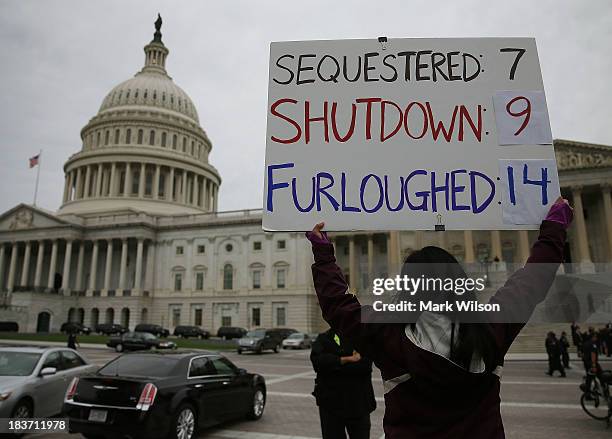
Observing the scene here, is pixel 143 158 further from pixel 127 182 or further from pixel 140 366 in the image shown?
pixel 140 366

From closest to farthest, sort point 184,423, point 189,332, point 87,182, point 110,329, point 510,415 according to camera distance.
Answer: point 184,423, point 510,415, point 110,329, point 189,332, point 87,182

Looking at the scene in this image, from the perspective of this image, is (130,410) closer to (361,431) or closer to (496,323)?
(361,431)

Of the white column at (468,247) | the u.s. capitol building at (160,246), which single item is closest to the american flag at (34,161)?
the u.s. capitol building at (160,246)

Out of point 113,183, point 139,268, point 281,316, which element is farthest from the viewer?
point 113,183

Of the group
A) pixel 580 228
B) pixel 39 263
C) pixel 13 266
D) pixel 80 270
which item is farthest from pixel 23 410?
pixel 13 266

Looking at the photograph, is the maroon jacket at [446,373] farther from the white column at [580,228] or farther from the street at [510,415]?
the white column at [580,228]

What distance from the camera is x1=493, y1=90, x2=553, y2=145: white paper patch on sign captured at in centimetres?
281

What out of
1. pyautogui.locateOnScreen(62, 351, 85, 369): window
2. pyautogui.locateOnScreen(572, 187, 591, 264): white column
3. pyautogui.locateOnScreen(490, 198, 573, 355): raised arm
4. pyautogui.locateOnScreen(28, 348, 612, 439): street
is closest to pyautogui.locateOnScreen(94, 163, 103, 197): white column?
pyautogui.locateOnScreen(572, 187, 591, 264): white column

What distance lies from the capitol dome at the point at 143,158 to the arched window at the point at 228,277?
1965 cm

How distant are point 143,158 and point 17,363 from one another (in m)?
80.7

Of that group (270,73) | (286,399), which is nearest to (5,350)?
(286,399)

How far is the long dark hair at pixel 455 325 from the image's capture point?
216 cm

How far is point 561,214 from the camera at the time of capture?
8.29 feet

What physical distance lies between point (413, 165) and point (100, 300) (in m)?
76.0
